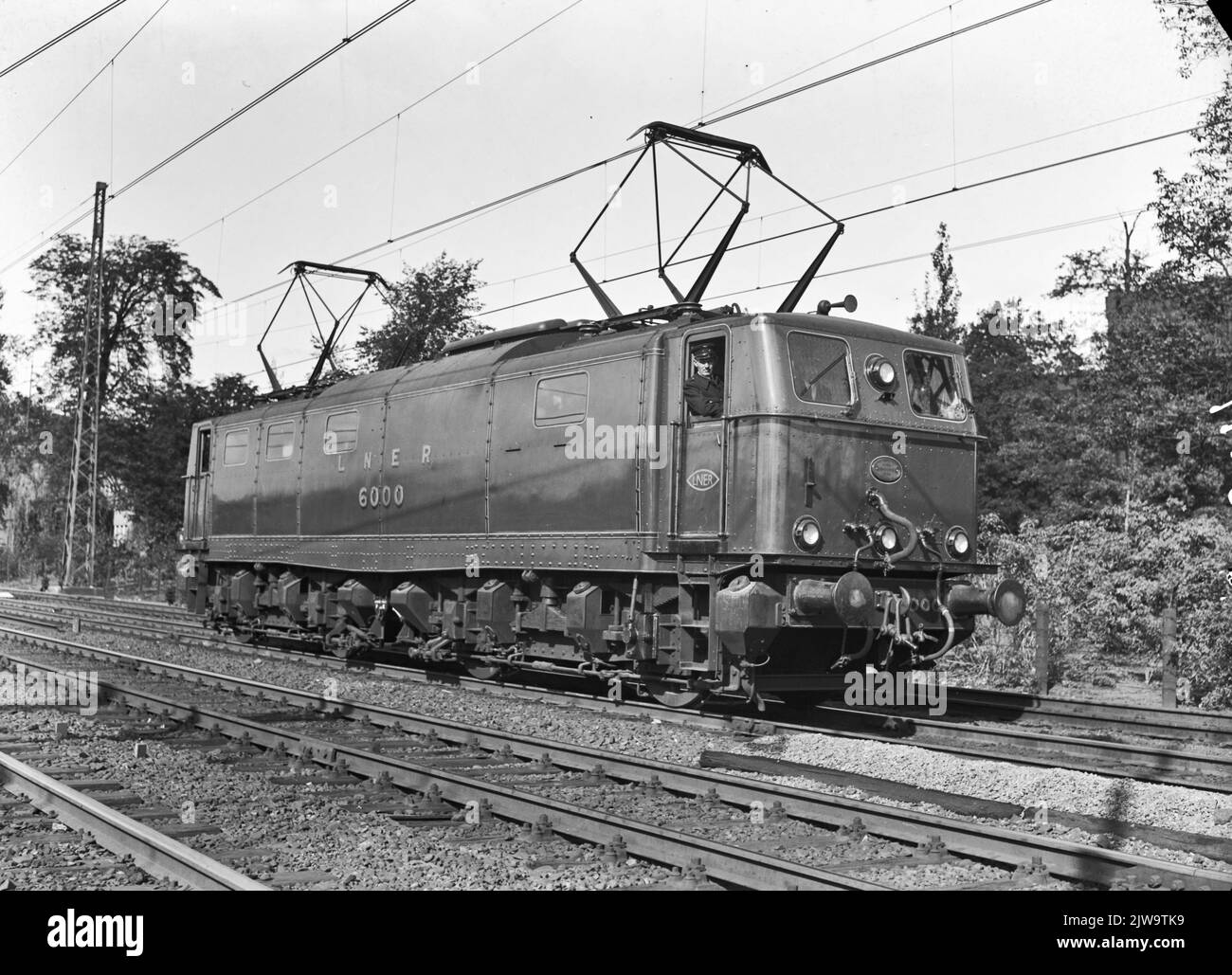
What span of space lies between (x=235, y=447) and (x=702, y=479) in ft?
37.2

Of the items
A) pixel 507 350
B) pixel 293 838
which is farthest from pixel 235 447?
pixel 293 838

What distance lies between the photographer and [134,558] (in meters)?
43.4

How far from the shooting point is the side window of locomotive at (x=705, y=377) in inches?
441

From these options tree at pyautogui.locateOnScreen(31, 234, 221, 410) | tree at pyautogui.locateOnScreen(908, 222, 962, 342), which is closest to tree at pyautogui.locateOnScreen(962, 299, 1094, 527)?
tree at pyautogui.locateOnScreen(908, 222, 962, 342)

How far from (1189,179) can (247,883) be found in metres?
19.5

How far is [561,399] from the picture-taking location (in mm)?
12625

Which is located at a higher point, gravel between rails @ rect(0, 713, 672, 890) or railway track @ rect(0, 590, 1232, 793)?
railway track @ rect(0, 590, 1232, 793)

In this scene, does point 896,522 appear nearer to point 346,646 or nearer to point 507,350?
point 507,350

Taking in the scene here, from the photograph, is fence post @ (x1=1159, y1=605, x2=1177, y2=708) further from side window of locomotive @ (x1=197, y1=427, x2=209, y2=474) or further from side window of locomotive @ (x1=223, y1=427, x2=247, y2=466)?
side window of locomotive @ (x1=197, y1=427, x2=209, y2=474)

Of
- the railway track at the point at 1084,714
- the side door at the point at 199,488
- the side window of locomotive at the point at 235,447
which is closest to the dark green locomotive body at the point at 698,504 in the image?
the railway track at the point at 1084,714

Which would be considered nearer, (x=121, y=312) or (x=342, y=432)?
(x=342, y=432)

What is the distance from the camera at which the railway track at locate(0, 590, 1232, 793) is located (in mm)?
9180

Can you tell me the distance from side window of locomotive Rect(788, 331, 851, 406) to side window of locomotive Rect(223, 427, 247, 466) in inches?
456
